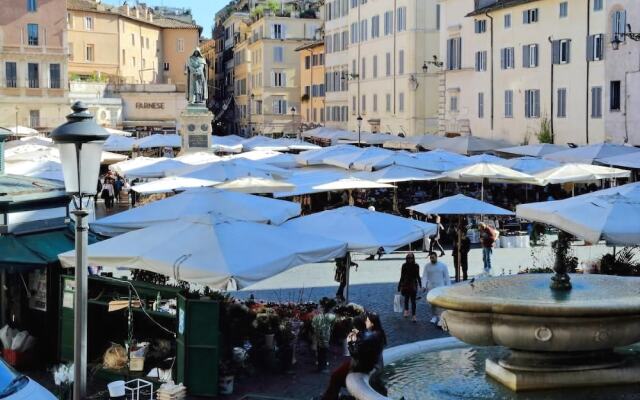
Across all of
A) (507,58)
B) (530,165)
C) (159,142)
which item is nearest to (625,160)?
(530,165)

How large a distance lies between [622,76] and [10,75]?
46.2m

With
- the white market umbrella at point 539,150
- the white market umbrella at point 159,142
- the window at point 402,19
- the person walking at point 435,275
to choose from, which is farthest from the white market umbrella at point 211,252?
the window at point 402,19

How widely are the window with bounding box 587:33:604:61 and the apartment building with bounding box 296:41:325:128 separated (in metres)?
40.4

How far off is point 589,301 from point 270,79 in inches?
3216

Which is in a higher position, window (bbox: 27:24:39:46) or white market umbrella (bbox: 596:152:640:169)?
window (bbox: 27:24:39:46)

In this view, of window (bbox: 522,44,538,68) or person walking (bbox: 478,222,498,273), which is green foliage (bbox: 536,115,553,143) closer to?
window (bbox: 522,44,538,68)

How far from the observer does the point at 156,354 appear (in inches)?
522

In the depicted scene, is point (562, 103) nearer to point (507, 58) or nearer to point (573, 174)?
point (507, 58)

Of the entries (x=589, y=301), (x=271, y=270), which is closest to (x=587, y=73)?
(x=271, y=270)

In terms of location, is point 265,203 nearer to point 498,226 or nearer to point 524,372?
point 524,372

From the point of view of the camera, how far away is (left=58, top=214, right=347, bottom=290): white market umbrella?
41.1 ft

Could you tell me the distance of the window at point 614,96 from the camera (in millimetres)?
39719

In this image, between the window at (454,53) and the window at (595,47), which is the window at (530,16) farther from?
the window at (454,53)

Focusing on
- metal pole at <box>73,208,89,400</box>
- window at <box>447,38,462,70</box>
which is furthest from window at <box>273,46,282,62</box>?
metal pole at <box>73,208,89,400</box>
